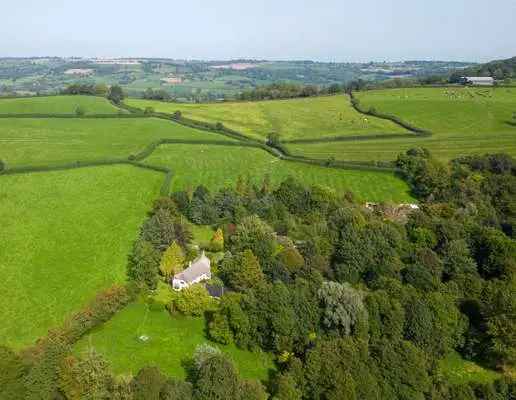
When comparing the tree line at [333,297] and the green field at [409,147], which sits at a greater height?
the green field at [409,147]

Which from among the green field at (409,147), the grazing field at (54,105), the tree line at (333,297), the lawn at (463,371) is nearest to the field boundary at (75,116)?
the grazing field at (54,105)

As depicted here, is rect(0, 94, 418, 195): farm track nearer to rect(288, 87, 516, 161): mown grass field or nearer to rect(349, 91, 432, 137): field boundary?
rect(349, 91, 432, 137): field boundary

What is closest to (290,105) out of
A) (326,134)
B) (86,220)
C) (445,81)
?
(326,134)

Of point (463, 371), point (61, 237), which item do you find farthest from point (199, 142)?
point (463, 371)

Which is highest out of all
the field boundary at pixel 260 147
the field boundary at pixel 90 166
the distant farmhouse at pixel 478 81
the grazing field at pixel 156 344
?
the distant farmhouse at pixel 478 81

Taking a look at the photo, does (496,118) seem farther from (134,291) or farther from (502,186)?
(134,291)

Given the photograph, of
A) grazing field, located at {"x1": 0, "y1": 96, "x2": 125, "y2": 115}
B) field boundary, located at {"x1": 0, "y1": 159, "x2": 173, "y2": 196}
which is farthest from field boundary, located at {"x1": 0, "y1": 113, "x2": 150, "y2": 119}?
field boundary, located at {"x1": 0, "y1": 159, "x2": 173, "y2": 196}

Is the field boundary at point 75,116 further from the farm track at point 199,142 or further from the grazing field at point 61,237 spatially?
the grazing field at point 61,237
